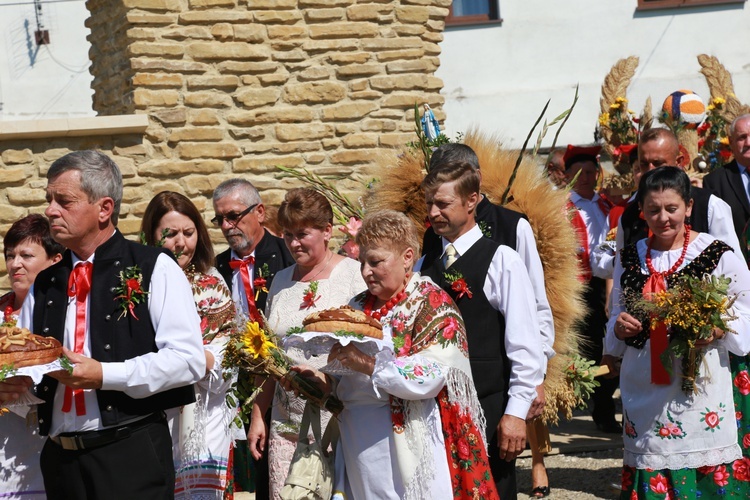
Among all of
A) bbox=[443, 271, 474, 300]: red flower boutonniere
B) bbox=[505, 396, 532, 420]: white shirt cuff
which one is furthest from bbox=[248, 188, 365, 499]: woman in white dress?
bbox=[505, 396, 532, 420]: white shirt cuff

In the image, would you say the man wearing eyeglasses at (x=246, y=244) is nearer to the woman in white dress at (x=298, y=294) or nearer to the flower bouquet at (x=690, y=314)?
the woman in white dress at (x=298, y=294)

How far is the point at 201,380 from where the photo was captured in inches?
205

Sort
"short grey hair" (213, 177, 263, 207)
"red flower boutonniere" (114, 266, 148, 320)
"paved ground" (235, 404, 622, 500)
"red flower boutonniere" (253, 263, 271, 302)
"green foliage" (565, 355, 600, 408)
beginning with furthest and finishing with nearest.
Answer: "paved ground" (235, 404, 622, 500), "short grey hair" (213, 177, 263, 207), "red flower boutonniere" (253, 263, 271, 302), "green foliage" (565, 355, 600, 408), "red flower boutonniere" (114, 266, 148, 320)

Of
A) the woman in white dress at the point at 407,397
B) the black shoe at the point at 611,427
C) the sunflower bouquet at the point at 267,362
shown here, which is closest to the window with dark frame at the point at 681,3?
the black shoe at the point at 611,427

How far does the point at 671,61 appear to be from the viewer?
19.0 metres

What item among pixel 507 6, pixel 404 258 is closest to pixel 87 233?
pixel 404 258

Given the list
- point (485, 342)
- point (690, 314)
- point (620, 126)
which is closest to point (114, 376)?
point (485, 342)

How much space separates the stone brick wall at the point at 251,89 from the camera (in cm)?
930

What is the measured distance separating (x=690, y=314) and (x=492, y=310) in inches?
40.5

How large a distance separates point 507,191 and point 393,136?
4202 millimetres

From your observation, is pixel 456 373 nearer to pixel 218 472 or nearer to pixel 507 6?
pixel 218 472

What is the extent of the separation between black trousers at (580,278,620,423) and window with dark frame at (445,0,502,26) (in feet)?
35.5

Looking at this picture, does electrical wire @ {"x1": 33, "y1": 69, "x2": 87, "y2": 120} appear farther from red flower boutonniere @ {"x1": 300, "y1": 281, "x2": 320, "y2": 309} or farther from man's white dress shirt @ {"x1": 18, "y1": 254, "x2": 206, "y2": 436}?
man's white dress shirt @ {"x1": 18, "y1": 254, "x2": 206, "y2": 436}

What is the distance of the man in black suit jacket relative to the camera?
21.8ft
